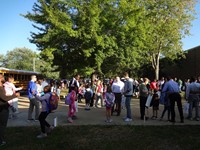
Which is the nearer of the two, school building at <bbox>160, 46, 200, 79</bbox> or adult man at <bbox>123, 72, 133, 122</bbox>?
adult man at <bbox>123, 72, 133, 122</bbox>

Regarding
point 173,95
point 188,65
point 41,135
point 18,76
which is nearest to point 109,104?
point 173,95

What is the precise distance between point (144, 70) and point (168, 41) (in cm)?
1359

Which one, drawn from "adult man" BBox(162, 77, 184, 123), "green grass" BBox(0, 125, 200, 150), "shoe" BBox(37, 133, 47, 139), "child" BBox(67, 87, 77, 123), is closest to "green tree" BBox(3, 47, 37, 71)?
"child" BBox(67, 87, 77, 123)

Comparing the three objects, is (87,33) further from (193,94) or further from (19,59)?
(19,59)

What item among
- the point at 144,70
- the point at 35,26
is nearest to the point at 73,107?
the point at 35,26

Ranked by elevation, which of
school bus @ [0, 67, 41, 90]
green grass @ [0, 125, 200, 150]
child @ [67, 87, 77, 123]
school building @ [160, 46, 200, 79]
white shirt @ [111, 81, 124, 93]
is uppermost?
school building @ [160, 46, 200, 79]

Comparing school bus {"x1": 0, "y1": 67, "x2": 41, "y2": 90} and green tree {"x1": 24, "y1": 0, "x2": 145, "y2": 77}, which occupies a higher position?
green tree {"x1": 24, "y1": 0, "x2": 145, "y2": 77}

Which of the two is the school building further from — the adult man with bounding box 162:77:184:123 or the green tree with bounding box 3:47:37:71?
the green tree with bounding box 3:47:37:71

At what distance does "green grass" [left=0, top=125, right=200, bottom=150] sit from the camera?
29.8 ft

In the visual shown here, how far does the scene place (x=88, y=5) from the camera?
2714cm

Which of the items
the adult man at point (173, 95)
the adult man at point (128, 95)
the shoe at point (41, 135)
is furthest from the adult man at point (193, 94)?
the shoe at point (41, 135)

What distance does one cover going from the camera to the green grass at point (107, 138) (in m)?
9.09

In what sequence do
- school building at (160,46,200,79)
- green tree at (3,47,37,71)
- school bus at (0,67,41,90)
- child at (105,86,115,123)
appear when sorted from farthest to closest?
1. green tree at (3,47,37,71)
2. school building at (160,46,200,79)
3. school bus at (0,67,41,90)
4. child at (105,86,115,123)

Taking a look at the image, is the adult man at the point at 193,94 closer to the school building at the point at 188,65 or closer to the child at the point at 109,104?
the child at the point at 109,104
